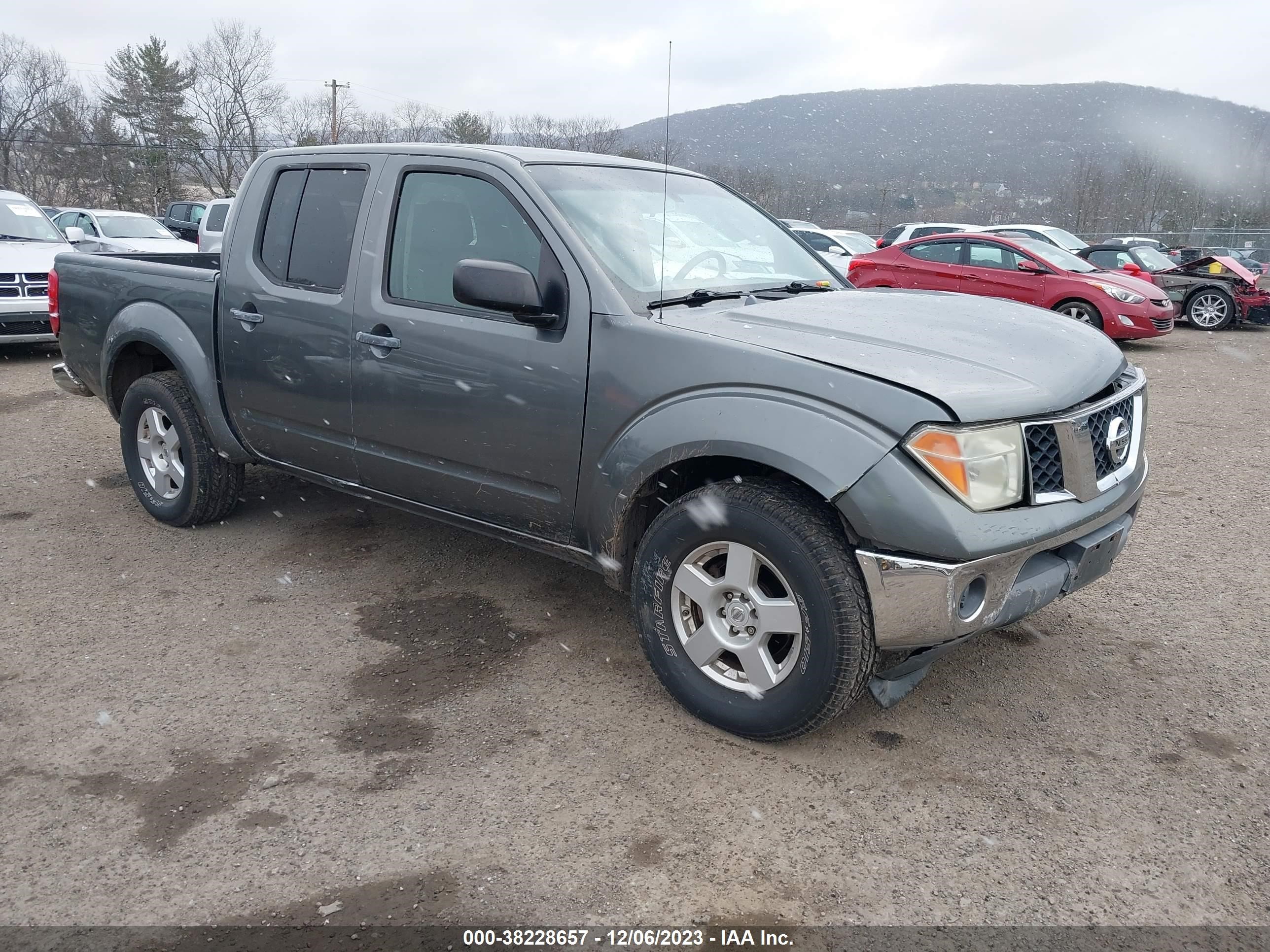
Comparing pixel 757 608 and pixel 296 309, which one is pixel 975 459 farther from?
pixel 296 309

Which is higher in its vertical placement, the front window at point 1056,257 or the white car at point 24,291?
the front window at point 1056,257

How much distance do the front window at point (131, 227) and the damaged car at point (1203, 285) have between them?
1520 centimetres

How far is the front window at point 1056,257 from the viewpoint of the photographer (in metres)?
12.9

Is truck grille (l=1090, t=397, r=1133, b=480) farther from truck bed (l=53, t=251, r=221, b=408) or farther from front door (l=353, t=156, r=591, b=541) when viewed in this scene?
truck bed (l=53, t=251, r=221, b=408)

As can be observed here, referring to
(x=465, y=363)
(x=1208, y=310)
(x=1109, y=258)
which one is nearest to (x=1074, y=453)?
(x=465, y=363)

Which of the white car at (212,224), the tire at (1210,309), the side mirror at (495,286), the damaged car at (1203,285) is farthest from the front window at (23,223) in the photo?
the tire at (1210,309)

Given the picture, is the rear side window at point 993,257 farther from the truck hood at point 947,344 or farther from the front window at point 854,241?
the truck hood at point 947,344

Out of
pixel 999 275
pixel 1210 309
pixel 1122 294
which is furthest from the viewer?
pixel 1210 309

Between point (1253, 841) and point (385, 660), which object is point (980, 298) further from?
point (385, 660)

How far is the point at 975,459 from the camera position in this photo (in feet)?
8.78

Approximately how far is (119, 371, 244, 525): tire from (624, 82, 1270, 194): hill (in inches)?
3277

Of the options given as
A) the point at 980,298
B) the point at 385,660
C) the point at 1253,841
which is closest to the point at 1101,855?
the point at 1253,841

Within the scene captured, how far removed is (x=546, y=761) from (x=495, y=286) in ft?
5.00

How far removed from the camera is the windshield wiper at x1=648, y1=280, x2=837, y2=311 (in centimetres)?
337
